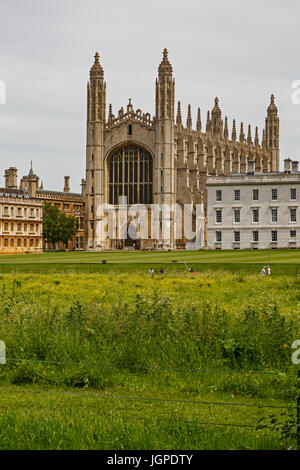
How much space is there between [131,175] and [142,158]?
270 cm

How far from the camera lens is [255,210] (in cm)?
7269

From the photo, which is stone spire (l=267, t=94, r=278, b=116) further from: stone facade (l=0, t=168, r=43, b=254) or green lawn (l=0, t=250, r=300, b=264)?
green lawn (l=0, t=250, r=300, b=264)

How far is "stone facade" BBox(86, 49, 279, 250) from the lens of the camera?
86.2 meters

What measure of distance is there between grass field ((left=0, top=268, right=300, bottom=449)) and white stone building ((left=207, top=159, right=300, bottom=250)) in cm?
5940

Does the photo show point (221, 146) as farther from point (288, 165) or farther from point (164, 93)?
point (288, 165)

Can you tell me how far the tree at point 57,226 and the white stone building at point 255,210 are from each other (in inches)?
970

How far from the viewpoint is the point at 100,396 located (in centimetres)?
927

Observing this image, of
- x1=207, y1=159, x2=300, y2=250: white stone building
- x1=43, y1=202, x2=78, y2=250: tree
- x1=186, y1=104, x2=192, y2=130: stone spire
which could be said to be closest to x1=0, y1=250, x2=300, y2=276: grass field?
x1=207, y1=159, x2=300, y2=250: white stone building

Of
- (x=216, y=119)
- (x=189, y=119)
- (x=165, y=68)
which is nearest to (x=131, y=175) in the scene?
(x=189, y=119)

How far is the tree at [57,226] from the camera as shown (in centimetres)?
9106

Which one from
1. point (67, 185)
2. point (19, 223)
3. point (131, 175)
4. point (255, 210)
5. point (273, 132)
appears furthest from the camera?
point (273, 132)

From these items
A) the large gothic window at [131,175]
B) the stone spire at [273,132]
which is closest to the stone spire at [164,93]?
the large gothic window at [131,175]
